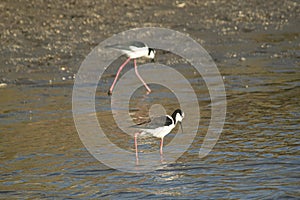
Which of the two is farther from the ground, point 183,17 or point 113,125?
point 183,17

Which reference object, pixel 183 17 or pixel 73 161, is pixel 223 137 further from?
pixel 183 17

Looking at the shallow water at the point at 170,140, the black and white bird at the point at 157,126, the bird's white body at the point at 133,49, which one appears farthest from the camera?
the bird's white body at the point at 133,49

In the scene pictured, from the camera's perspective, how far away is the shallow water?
6.92 m

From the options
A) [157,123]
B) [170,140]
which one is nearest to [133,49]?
[170,140]

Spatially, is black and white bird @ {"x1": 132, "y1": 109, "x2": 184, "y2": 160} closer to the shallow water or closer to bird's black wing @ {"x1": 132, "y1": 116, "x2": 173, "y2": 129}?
bird's black wing @ {"x1": 132, "y1": 116, "x2": 173, "y2": 129}

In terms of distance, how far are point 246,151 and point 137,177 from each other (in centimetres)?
138

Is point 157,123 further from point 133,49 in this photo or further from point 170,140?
point 133,49

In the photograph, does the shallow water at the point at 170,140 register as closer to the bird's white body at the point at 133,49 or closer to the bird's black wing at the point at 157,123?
the bird's black wing at the point at 157,123

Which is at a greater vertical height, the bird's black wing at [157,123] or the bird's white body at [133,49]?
the bird's white body at [133,49]

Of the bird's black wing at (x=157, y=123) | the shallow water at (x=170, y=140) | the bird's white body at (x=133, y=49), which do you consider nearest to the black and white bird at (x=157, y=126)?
the bird's black wing at (x=157, y=123)

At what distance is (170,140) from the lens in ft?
28.9

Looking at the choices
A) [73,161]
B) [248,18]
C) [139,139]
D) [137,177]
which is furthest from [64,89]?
[248,18]

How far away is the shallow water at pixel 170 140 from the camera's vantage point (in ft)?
A: 22.7

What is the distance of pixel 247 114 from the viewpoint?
9.64m
